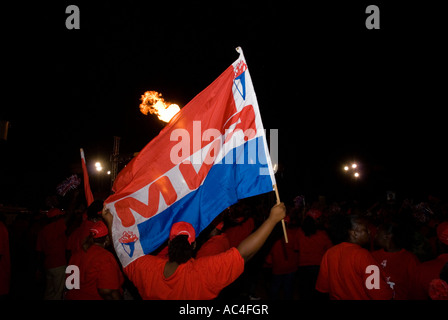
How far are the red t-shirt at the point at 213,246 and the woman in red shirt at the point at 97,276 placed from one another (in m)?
1.32

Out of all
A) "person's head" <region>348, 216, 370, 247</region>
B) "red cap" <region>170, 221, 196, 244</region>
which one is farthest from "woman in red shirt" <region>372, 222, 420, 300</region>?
"red cap" <region>170, 221, 196, 244</region>

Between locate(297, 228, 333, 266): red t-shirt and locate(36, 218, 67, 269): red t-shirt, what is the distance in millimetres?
5551

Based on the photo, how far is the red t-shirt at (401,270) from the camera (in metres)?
3.87

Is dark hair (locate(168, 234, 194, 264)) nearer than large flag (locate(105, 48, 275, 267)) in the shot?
Yes

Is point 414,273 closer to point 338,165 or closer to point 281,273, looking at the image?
point 281,273

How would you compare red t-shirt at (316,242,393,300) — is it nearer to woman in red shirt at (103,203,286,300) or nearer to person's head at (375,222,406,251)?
person's head at (375,222,406,251)

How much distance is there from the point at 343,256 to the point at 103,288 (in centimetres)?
295

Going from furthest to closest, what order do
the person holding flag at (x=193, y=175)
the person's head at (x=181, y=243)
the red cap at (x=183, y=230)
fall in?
the person holding flag at (x=193, y=175), the red cap at (x=183, y=230), the person's head at (x=181, y=243)

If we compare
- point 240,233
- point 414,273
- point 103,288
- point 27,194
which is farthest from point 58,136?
point 414,273

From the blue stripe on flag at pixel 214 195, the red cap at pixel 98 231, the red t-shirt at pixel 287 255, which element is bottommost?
the red t-shirt at pixel 287 255

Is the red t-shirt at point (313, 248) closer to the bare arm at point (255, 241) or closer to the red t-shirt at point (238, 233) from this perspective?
the red t-shirt at point (238, 233)

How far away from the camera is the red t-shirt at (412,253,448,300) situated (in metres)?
3.55

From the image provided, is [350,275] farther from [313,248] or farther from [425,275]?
[313,248]

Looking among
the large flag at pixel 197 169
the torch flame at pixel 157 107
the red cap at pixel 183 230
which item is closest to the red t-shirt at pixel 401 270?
the large flag at pixel 197 169
